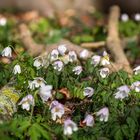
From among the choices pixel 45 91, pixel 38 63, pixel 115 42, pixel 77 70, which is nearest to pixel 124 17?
pixel 115 42

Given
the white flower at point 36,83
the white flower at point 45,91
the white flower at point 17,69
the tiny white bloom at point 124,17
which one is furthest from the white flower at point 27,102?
the tiny white bloom at point 124,17

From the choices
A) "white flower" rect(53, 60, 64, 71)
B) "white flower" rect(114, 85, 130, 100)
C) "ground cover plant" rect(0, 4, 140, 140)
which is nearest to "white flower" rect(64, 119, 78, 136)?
"ground cover plant" rect(0, 4, 140, 140)

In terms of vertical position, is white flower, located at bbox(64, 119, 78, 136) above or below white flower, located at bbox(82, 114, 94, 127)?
below

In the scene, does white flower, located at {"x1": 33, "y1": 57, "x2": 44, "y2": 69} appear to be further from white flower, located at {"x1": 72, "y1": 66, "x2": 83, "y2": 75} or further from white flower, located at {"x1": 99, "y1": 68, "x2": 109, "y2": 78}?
white flower, located at {"x1": 99, "y1": 68, "x2": 109, "y2": 78}

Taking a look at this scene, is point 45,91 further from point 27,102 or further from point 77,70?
point 77,70

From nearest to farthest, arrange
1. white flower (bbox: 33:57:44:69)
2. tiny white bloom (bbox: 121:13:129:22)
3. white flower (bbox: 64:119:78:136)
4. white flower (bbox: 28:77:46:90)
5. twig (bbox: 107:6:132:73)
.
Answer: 1. white flower (bbox: 64:119:78:136)
2. white flower (bbox: 28:77:46:90)
3. white flower (bbox: 33:57:44:69)
4. twig (bbox: 107:6:132:73)
5. tiny white bloom (bbox: 121:13:129:22)

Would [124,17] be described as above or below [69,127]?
above
